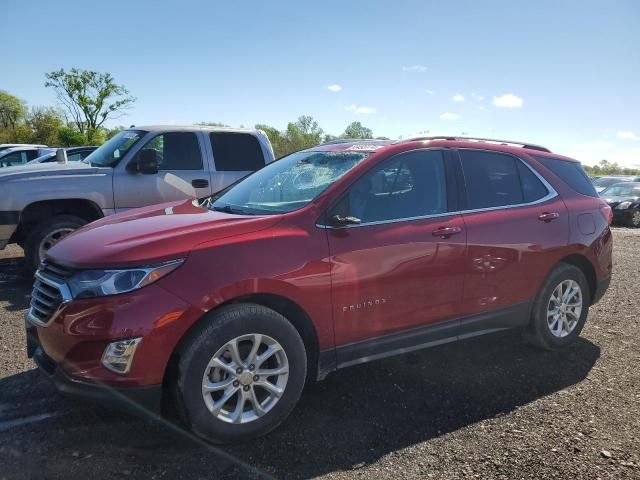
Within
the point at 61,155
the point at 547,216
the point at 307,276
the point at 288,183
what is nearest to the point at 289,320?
the point at 307,276

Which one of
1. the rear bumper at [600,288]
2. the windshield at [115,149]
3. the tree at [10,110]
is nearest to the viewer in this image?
the rear bumper at [600,288]

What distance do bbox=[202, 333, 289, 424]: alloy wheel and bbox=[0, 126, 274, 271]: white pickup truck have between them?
3091 millimetres

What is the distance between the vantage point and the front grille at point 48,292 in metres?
2.68

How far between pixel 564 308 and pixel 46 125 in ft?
195

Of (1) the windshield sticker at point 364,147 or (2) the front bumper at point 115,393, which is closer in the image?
(2) the front bumper at point 115,393

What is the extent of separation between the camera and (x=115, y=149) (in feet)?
21.9

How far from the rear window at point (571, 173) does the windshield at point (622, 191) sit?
565 inches

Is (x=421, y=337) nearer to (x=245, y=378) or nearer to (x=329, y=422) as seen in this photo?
(x=329, y=422)

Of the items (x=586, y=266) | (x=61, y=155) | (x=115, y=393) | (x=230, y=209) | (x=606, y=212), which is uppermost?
(x=61, y=155)

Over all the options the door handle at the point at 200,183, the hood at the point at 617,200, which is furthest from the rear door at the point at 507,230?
the hood at the point at 617,200

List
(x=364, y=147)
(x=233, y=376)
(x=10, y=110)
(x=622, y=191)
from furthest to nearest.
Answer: (x=10, y=110), (x=622, y=191), (x=364, y=147), (x=233, y=376)

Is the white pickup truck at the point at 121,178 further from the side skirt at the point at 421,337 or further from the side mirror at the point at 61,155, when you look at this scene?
the side skirt at the point at 421,337

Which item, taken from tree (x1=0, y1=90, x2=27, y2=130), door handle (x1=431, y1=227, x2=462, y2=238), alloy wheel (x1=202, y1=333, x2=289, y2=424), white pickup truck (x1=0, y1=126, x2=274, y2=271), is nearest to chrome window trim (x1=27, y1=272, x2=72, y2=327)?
alloy wheel (x1=202, y1=333, x2=289, y2=424)

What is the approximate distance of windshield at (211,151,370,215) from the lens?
3375 mm
